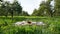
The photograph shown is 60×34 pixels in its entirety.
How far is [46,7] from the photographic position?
45.1m

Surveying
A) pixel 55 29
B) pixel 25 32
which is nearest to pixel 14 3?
pixel 55 29

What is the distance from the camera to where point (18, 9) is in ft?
132

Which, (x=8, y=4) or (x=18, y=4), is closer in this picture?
(x=8, y=4)

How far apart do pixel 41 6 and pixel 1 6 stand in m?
12.0

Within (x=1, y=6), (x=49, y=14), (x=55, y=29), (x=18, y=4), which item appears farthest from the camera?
(x=49, y=14)

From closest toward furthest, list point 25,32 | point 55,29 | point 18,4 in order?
point 25,32 < point 55,29 < point 18,4

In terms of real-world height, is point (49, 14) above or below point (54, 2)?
below

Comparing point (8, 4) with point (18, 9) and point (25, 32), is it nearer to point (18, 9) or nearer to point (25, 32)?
point (18, 9)

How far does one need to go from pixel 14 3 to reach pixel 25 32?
32508mm

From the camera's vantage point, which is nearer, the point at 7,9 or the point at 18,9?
the point at 7,9

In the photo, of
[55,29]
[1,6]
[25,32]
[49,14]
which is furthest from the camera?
[49,14]

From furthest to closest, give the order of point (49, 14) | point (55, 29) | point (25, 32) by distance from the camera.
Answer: point (49, 14)
point (55, 29)
point (25, 32)

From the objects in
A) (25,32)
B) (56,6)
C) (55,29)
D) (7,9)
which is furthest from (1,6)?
(25,32)

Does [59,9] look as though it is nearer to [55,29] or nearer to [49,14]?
[49,14]
